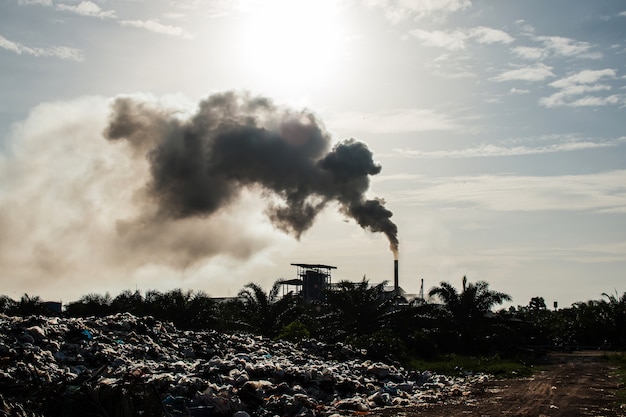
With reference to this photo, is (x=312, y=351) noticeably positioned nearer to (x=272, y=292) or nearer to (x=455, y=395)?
(x=272, y=292)

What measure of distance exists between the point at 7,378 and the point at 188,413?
3.42 metres

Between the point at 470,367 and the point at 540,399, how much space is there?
9255 mm

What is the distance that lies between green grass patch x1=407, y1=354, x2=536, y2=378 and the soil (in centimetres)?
105

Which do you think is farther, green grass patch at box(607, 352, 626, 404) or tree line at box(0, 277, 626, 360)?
tree line at box(0, 277, 626, 360)

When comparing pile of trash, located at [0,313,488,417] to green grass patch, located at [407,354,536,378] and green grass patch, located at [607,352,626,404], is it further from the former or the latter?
green grass patch, located at [607,352,626,404]

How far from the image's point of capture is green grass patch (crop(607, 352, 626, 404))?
14961 mm

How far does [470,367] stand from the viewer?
2420cm

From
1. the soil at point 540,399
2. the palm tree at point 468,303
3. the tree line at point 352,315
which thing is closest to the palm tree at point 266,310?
the tree line at point 352,315

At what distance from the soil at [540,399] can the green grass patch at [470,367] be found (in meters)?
1.05

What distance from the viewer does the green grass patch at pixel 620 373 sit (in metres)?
15.0

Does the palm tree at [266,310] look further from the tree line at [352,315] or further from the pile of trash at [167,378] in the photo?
the pile of trash at [167,378]

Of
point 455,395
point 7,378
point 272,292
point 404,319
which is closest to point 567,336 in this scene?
point 404,319

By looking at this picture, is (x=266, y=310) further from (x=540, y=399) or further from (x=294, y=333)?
(x=540, y=399)

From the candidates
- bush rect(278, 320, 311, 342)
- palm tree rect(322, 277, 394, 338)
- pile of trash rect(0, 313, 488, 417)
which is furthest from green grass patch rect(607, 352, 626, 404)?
bush rect(278, 320, 311, 342)
